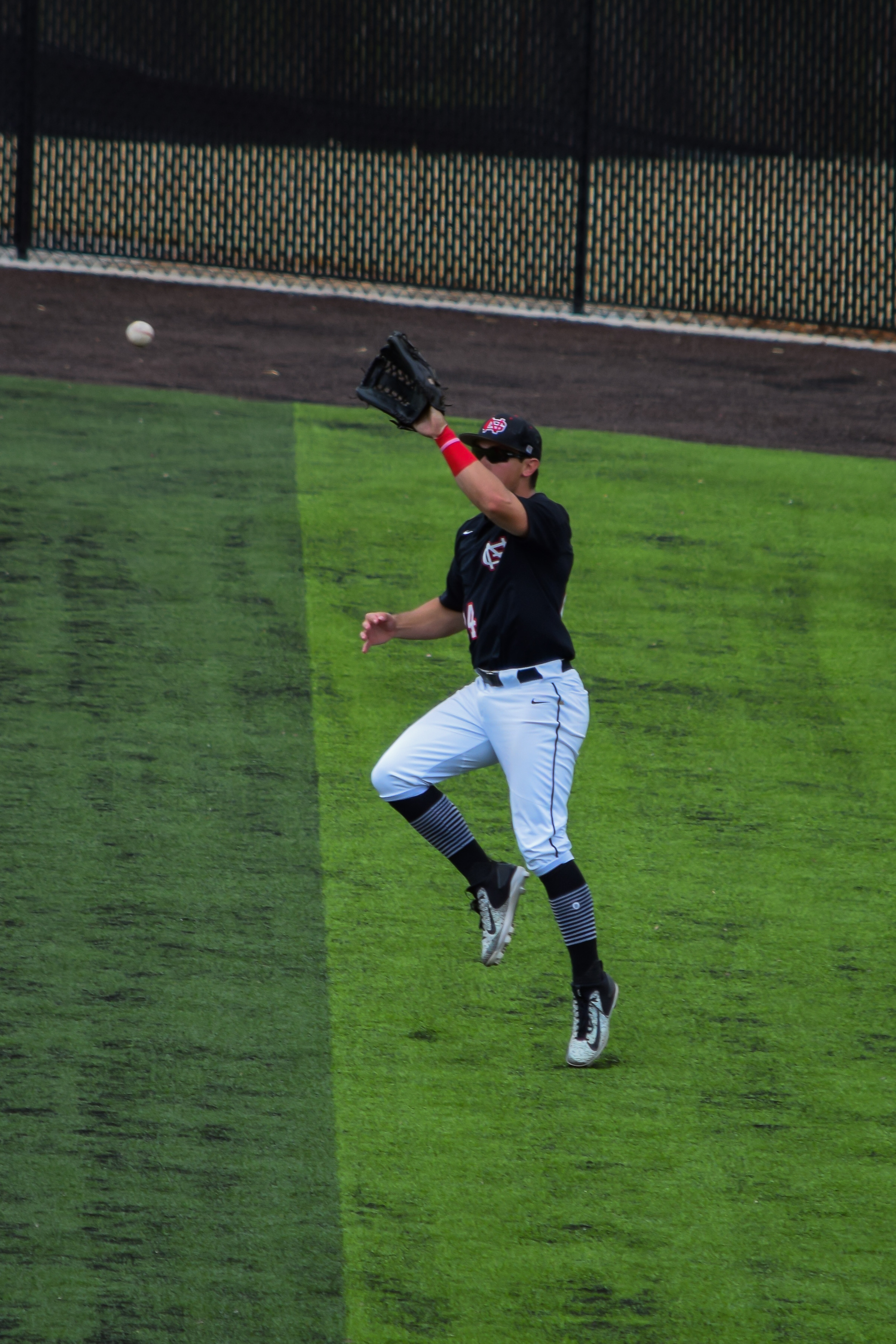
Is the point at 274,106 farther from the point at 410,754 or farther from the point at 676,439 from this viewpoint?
the point at 410,754

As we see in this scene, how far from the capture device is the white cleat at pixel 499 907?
525 centimetres

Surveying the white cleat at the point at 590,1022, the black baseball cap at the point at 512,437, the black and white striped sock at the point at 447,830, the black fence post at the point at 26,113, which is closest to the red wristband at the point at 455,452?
the black baseball cap at the point at 512,437

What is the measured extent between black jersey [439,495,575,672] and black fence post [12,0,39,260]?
11.5m

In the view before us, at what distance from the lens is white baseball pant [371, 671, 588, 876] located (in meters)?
4.98

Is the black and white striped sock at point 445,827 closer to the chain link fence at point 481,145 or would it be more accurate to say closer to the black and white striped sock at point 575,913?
the black and white striped sock at point 575,913

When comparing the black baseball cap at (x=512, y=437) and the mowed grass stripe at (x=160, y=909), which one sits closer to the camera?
the mowed grass stripe at (x=160, y=909)

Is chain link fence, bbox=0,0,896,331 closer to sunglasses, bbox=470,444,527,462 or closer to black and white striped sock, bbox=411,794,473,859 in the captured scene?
sunglasses, bbox=470,444,527,462

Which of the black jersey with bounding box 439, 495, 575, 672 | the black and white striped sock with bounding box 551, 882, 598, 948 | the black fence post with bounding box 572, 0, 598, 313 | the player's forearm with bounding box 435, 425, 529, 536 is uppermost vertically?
the black fence post with bounding box 572, 0, 598, 313

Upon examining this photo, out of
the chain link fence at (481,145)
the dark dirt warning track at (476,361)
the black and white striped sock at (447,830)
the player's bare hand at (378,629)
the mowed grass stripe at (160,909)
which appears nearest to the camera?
the mowed grass stripe at (160,909)

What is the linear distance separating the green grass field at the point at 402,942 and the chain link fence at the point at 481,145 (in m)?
5.26


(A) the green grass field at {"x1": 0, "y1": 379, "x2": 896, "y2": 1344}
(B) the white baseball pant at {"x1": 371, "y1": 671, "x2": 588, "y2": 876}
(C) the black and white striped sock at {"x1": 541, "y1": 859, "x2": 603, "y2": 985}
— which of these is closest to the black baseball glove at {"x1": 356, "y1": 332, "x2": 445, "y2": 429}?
(B) the white baseball pant at {"x1": 371, "y1": 671, "x2": 588, "y2": 876}

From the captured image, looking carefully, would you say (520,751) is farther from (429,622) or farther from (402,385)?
(402,385)

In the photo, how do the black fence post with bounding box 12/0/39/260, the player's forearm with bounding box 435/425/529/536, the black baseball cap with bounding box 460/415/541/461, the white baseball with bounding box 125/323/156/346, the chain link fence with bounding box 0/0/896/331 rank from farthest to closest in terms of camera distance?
the black fence post with bounding box 12/0/39/260 < the chain link fence with bounding box 0/0/896/331 < the white baseball with bounding box 125/323/156/346 < the black baseball cap with bounding box 460/415/541/461 < the player's forearm with bounding box 435/425/529/536

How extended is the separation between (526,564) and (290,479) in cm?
568
